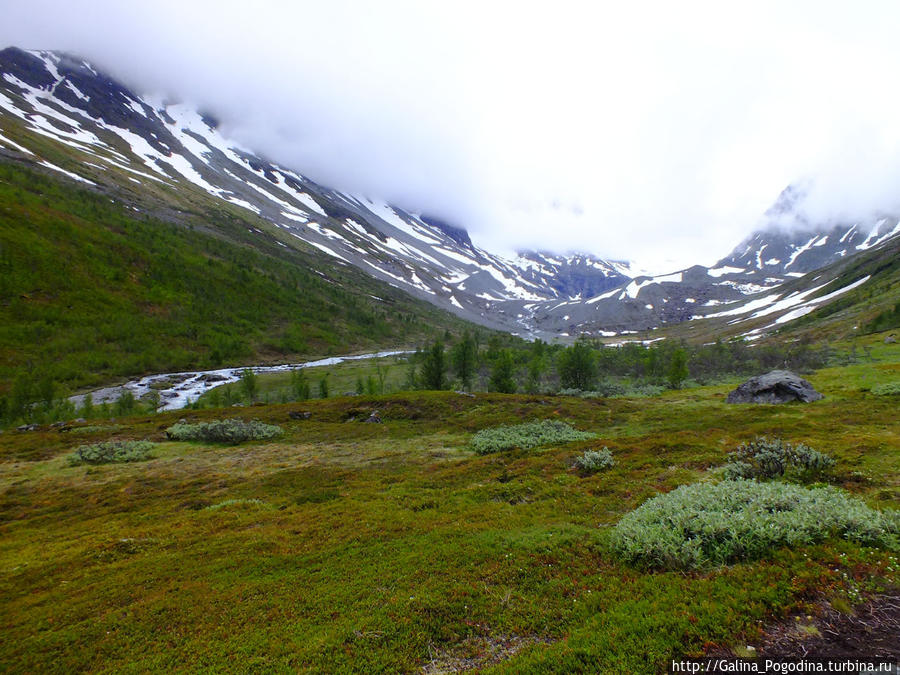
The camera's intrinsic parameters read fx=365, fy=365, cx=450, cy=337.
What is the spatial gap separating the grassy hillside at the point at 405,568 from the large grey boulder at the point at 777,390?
833 cm

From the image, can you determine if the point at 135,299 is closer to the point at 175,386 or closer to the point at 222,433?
the point at 175,386

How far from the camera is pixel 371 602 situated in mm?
8641

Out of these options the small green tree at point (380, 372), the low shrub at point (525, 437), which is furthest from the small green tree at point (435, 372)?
the low shrub at point (525, 437)

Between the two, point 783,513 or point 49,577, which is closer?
point 783,513

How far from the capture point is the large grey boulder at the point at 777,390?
32.2 metres

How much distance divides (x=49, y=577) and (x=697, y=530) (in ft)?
63.2

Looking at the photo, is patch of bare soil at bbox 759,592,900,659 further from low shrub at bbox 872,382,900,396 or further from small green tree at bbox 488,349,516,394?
small green tree at bbox 488,349,516,394

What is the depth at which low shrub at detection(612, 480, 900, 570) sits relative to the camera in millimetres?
8258

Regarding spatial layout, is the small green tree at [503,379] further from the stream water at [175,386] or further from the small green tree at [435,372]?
the stream water at [175,386]

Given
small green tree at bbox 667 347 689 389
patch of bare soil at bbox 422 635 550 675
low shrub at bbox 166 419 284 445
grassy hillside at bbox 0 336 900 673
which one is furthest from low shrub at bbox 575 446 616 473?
small green tree at bbox 667 347 689 389

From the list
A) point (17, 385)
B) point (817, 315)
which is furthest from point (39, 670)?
point (817, 315)

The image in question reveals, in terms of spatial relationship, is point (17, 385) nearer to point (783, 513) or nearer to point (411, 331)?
point (783, 513)

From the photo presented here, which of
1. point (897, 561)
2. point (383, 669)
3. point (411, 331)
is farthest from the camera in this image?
point (411, 331)

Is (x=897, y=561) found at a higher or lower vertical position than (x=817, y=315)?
lower
